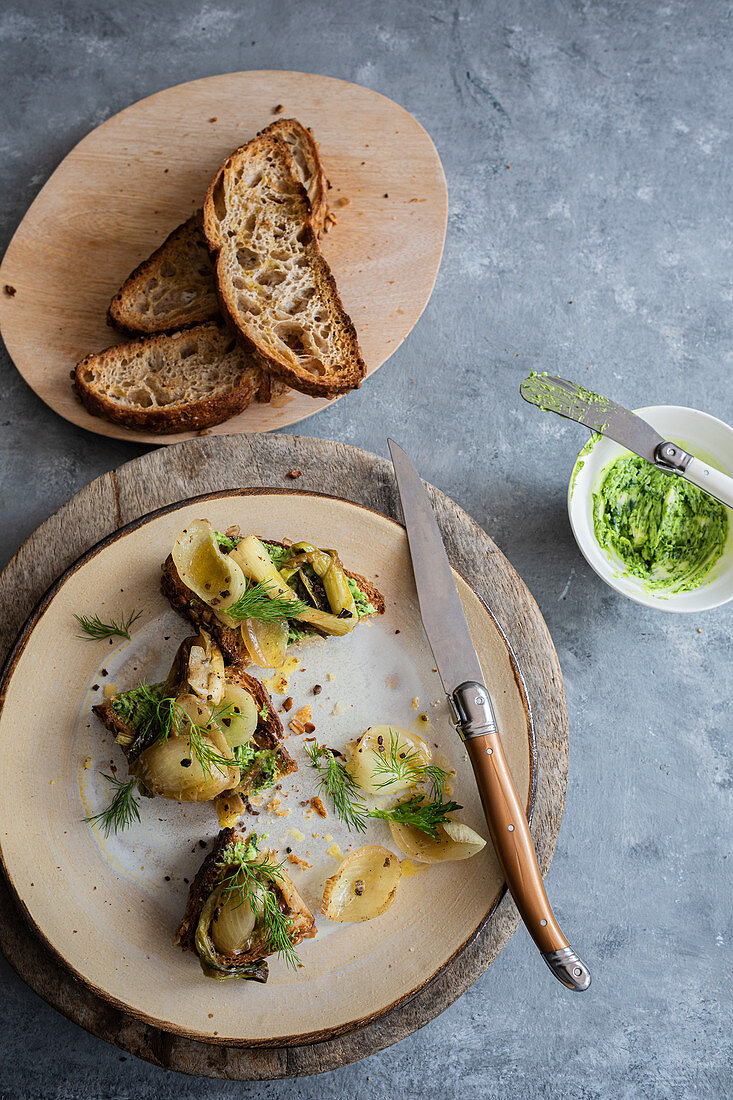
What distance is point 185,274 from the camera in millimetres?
2820

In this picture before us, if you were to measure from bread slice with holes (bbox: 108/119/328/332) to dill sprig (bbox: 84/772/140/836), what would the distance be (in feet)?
5.14

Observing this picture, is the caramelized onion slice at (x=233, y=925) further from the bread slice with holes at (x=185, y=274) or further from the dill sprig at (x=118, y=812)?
the bread slice with holes at (x=185, y=274)

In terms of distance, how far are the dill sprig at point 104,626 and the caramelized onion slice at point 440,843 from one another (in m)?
1.02

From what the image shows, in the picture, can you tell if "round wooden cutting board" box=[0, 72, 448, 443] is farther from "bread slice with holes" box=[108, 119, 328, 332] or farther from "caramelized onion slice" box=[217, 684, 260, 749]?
"caramelized onion slice" box=[217, 684, 260, 749]

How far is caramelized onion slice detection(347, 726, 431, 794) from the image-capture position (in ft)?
7.67

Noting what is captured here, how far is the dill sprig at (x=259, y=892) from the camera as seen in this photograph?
216cm

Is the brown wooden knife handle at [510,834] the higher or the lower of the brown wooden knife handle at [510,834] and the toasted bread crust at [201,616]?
the lower

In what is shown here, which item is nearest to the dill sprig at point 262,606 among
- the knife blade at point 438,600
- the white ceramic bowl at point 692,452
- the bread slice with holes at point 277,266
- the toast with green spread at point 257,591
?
the toast with green spread at point 257,591

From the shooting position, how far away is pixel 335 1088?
258 centimetres

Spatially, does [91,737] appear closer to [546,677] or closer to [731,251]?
[546,677]

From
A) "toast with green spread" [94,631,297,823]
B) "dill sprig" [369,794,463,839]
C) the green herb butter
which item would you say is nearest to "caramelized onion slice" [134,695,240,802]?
"toast with green spread" [94,631,297,823]

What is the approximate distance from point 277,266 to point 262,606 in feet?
4.27

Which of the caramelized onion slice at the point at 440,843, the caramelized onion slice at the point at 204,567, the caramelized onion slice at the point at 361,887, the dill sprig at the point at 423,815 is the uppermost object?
the caramelized onion slice at the point at 204,567

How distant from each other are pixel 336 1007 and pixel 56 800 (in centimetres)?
104
